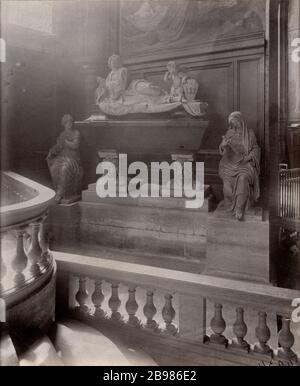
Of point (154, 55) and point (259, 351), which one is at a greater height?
point (154, 55)

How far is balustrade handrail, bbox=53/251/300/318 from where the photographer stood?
2797mm

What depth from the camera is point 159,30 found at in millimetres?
7715

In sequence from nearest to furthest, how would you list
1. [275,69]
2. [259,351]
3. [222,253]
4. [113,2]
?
[259,351]
[222,253]
[275,69]
[113,2]

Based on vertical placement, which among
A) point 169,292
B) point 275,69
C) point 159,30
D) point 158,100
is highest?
point 159,30

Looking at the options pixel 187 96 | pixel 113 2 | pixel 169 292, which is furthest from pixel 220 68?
pixel 169 292

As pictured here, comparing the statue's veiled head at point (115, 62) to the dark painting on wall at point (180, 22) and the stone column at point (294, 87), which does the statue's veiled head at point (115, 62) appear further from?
the stone column at point (294, 87)

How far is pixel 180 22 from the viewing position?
748cm

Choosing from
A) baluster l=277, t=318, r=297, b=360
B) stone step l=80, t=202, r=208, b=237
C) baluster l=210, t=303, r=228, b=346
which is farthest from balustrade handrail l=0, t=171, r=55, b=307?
stone step l=80, t=202, r=208, b=237

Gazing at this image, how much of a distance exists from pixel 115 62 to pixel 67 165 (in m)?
2.17

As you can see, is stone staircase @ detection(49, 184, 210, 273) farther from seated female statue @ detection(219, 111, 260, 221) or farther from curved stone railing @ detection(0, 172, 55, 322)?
curved stone railing @ detection(0, 172, 55, 322)

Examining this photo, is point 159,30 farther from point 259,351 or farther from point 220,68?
point 259,351

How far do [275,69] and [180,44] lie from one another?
1.87 meters

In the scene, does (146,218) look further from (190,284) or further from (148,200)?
(190,284)
